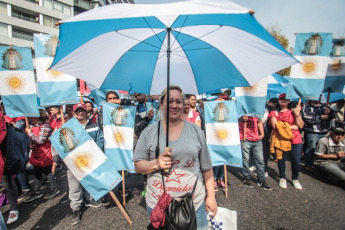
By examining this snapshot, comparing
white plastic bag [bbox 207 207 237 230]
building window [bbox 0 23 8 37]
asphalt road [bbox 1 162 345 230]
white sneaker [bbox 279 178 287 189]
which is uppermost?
building window [bbox 0 23 8 37]

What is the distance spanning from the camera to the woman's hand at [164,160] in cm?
146

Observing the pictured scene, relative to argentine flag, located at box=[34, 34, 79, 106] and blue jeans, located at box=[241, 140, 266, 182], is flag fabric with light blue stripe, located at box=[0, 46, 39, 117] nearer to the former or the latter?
argentine flag, located at box=[34, 34, 79, 106]

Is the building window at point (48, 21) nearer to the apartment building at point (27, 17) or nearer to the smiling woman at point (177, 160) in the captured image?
the apartment building at point (27, 17)

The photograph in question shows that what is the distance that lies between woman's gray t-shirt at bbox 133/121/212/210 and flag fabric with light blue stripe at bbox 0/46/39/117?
127 inches

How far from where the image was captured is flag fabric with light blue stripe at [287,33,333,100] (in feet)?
11.1

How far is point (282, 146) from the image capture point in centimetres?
382

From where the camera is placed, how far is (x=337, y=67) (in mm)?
3496

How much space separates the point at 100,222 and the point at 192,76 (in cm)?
268

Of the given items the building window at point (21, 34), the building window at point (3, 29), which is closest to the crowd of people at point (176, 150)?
the building window at point (3, 29)

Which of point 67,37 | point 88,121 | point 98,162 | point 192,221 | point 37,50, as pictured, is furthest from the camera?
point 37,50

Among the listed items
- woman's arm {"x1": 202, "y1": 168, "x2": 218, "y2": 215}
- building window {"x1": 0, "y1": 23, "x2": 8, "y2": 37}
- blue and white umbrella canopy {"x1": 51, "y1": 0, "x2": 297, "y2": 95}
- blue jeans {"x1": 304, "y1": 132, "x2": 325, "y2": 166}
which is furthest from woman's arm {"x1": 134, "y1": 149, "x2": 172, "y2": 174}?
building window {"x1": 0, "y1": 23, "x2": 8, "y2": 37}

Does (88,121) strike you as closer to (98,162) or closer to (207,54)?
(98,162)

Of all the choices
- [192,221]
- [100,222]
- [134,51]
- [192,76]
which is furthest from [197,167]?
[100,222]

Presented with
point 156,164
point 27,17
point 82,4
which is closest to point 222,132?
point 156,164
